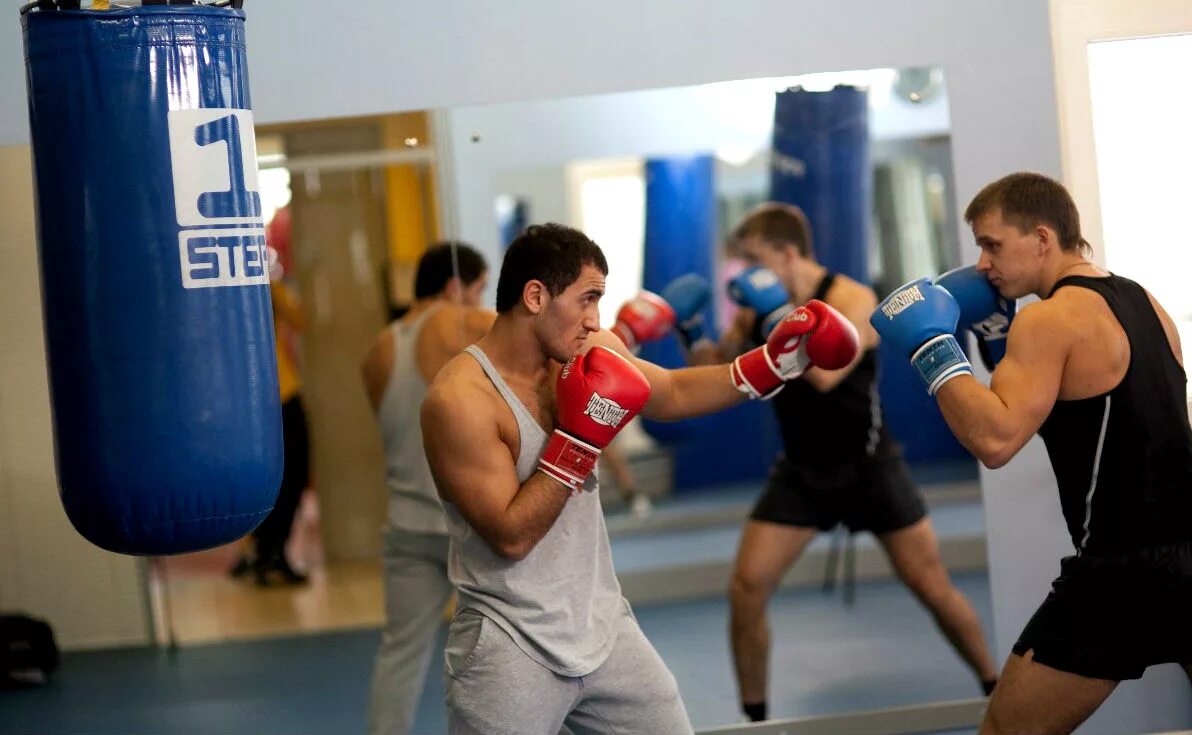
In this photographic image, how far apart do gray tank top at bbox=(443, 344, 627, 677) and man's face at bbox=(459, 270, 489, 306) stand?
1288 millimetres

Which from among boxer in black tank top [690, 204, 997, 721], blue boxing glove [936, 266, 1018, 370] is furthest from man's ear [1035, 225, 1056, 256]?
boxer in black tank top [690, 204, 997, 721]

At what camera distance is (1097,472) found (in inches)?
105

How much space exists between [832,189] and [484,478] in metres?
3.12

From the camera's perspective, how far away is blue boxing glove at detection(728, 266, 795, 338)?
4238mm

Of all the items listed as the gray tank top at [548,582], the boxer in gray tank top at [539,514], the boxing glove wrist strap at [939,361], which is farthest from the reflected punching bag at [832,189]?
the gray tank top at [548,582]

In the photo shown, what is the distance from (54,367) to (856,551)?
4.06 metres

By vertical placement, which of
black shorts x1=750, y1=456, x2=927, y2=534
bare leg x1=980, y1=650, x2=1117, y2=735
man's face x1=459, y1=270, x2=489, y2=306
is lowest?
bare leg x1=980, y1=650, x2=1117, y2=735

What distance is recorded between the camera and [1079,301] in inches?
105

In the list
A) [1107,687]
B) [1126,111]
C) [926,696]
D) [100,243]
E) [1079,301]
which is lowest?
[926,696]

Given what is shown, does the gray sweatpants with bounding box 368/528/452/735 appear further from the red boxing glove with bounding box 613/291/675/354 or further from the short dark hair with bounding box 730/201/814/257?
the short dark hair with bounding box 730/201/814/257

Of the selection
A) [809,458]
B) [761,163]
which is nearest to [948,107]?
[809,458]

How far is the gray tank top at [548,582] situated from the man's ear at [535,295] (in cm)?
14

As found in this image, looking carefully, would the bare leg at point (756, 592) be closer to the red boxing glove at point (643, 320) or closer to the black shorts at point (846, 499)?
the black shorts at point (846, 499)

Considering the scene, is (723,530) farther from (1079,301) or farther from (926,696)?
(1079,301)
